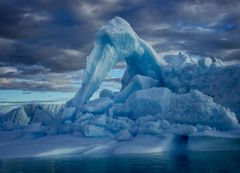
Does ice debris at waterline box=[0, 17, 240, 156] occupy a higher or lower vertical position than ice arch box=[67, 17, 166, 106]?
lower

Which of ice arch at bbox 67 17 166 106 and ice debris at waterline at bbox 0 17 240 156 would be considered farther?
ice arch at bbox 67 17 166 106

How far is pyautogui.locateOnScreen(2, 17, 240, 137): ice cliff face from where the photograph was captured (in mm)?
20500

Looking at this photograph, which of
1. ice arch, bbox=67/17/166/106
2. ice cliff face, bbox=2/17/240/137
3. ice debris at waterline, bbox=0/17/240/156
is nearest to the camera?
ice debris at waterline, bbox=0/17/240/156

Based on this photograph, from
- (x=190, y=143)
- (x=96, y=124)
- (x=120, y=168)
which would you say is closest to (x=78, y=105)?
(x=96, y=124)

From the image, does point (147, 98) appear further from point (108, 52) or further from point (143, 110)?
point (108, 52)

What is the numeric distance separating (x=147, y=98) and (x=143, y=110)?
0.88 m

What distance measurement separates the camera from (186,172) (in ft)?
36.6

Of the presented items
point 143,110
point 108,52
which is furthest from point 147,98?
point 108,52

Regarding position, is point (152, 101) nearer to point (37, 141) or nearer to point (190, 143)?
point (190, 143)

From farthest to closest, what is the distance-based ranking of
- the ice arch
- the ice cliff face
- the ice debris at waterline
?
the ice arch < the ice cliff face < the ice debris at waterline

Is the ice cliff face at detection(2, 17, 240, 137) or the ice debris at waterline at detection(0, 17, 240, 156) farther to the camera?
the ice cliff face at detection(2, 17, 240, 137)

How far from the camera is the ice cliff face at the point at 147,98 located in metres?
20.5

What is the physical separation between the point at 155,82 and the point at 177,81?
1.62 meters

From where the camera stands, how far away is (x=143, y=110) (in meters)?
23.2
